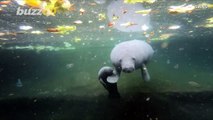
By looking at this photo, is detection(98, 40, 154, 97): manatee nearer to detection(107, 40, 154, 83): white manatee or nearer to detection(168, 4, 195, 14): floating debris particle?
detection(107, 40, 154, 83): white manatee

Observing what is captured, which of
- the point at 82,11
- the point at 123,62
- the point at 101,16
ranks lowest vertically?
the point at 123,62

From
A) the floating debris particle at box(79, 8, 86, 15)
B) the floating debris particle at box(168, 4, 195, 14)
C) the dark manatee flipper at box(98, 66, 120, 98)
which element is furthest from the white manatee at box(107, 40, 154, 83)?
the floating debris particle at box(168, 4, 195, 14)

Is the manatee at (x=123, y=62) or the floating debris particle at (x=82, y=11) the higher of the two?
the floating debris particle at (x=82, y=11)

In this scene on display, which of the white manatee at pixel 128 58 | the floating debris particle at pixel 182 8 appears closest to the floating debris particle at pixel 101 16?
the white manatee at pixel 128 58

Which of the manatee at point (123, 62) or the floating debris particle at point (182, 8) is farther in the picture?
the floating debris particle at point (182, 8)

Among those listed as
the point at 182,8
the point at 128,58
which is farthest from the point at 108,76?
the point at 182,8

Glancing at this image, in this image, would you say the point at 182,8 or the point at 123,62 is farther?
the point at 182,8

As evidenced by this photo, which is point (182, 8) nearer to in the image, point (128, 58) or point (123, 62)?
point (128, 58)

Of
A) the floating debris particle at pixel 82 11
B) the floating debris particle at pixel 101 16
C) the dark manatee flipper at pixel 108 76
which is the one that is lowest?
the dark manatee flipper at pixel 108 76

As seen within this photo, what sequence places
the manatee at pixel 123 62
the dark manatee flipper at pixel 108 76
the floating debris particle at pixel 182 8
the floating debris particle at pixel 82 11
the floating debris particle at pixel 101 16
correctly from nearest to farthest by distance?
the manatee at pixel 123 62
the dark manatee flipper at pixel 108 76
the floating debris particle at pixel 82 11
the floating debris particle at pixel 182 8
the floating debris particle at pixel 101 16

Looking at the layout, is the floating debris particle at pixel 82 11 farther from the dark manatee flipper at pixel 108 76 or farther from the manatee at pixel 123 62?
the dark manatee flipper at pixel 108 76

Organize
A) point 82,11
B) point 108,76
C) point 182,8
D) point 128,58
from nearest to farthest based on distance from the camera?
point 128,58, point 108,76, point 82,11, point 182,8

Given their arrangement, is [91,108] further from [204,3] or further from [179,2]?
[204,3]

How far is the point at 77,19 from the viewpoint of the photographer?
1329 centimetres
